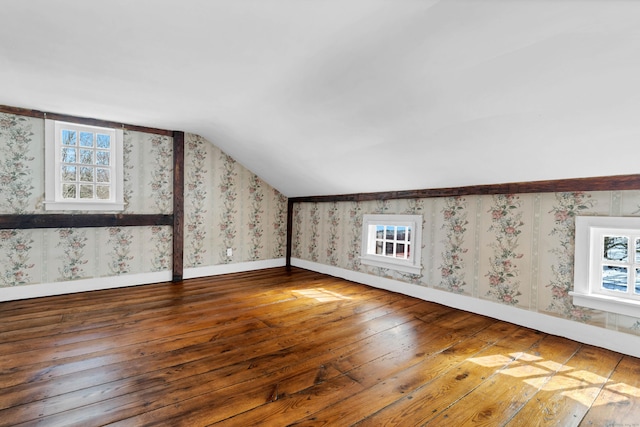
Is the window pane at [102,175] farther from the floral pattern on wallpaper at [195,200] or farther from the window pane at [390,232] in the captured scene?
the window pane at [390,232]

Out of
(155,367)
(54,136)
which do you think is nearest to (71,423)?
(155,367)

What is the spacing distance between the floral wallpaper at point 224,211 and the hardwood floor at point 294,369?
4.86 ft

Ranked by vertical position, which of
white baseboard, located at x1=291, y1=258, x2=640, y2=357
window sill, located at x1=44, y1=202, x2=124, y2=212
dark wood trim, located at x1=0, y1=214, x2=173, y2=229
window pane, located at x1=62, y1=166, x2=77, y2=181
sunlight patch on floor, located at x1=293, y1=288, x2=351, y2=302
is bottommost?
sunlight patch on floor, located at x1=293, y1=288, x2=351, y2=302

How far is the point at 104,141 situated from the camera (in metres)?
3.89

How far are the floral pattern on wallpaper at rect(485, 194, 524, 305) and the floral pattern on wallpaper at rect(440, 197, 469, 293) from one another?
0.88 feet

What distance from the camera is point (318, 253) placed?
5.10 metres

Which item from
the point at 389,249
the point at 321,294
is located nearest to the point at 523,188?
the point at 389,249

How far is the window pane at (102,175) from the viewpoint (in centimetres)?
387

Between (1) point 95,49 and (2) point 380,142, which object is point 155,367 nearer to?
(1) point 95,49

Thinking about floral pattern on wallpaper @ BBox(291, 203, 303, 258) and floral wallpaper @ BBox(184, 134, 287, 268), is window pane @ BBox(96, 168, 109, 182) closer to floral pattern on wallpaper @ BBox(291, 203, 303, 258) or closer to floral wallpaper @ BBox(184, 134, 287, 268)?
floral wallpaper @ BBox(184, 134, 287, 268)

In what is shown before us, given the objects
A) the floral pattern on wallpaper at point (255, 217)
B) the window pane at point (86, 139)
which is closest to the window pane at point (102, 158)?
the window pane at point (86, 139)

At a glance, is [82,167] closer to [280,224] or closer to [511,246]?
[280,224]

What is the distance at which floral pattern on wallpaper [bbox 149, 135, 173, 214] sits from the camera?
4164 millimetres

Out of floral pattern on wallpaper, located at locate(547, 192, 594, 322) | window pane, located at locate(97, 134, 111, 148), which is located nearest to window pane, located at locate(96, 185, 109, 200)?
window pane, located at locate(97, 134, 111, 148)
